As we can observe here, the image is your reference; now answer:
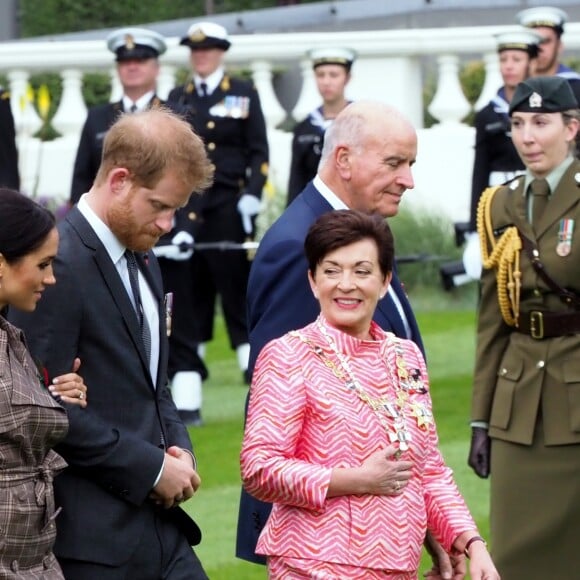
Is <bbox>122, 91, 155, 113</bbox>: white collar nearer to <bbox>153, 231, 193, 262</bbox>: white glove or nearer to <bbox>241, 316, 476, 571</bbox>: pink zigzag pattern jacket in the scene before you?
<bbox>153, 231, 193, 262</bbox>: white glove

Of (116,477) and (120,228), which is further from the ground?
(120,228)

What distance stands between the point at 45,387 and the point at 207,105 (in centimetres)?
759

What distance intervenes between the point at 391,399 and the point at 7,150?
5967mm

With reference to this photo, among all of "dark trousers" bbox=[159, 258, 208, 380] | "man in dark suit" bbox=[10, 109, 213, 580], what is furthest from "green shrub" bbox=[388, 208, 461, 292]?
"man in dark suit" bbox=[10, 109, 213, 580]

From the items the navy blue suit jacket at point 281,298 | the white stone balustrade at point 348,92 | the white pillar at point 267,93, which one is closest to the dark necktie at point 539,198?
the navy blue suit jacket at point 281,298

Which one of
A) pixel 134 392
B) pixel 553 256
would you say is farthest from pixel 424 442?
pixel 553 256

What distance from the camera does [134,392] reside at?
495 centimetres

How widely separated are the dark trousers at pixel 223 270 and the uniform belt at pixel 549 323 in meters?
5.09

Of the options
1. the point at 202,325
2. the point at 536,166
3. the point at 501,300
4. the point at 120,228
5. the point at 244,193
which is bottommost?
the point at 202,325

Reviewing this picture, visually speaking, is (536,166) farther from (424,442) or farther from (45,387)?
(45,387)

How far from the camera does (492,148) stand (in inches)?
461

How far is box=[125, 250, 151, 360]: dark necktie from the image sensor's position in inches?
198

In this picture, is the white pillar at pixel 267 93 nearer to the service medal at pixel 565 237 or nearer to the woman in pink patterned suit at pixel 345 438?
the service medal at pixel 565 237

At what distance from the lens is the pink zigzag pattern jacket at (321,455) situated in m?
4.91
